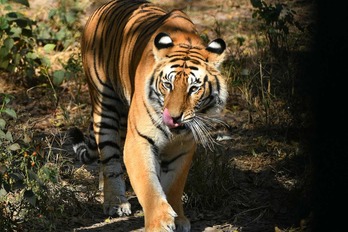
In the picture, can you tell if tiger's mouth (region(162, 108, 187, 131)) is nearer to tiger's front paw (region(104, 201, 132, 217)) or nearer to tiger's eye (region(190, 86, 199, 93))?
tiger's eye (region(190, 86, 199, 93))

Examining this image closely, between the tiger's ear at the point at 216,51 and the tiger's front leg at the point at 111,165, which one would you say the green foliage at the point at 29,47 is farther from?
the tiger's ear at the point at 216,51

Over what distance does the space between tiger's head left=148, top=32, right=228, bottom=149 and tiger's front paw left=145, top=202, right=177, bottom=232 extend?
436 millimetres

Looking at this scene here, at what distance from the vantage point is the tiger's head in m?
4.33

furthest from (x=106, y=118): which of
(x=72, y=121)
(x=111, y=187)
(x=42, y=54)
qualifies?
(x=42, y=54)

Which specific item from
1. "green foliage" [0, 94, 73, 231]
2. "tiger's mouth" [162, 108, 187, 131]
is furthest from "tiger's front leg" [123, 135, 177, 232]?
"green foliage" [0, 94, 73, 231]

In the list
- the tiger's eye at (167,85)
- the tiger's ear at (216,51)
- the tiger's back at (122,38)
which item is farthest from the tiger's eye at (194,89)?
the tiger's back at (122,38)

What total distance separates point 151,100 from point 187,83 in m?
0.27

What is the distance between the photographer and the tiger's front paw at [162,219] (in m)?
4.33

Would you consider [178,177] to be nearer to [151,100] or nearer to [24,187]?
[151,100]

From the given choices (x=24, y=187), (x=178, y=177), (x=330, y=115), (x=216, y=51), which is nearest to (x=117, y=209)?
(x=178, y=177)

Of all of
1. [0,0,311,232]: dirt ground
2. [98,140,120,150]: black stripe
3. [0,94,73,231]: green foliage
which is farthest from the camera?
[98,140,120,150]: black stripe

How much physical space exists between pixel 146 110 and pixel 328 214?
2.16 m

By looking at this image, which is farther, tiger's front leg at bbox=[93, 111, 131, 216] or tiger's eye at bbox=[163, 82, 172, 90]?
tiger's front leg at bbox=[93, 111, 131, 216]

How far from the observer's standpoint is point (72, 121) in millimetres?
6863
